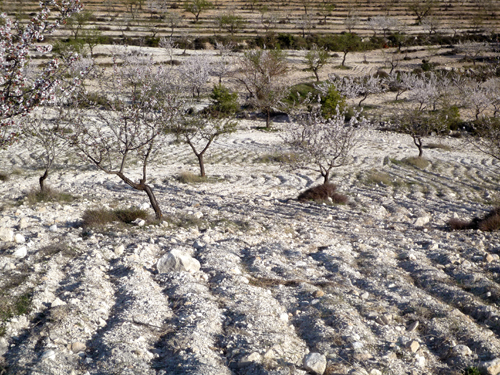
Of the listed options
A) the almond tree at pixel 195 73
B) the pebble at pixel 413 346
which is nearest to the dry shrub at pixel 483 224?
the pebble at pixel 413 346

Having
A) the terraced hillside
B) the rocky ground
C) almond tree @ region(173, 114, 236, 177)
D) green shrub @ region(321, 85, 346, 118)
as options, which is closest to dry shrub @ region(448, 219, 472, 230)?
the rocky ground

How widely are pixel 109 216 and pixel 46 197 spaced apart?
2.88 m

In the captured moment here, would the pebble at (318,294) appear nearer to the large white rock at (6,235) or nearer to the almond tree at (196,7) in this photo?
the large white rock at (6,235)

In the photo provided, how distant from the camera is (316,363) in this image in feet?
12.7

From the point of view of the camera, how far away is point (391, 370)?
399cm

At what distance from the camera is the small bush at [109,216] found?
26.1ft

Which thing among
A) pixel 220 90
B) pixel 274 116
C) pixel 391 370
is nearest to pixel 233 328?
pixel 391 370

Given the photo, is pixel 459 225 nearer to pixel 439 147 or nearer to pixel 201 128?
pixel 201 128

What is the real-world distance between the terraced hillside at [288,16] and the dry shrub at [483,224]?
54.9 m

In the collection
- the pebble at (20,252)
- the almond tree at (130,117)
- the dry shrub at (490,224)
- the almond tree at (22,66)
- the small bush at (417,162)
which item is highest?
the almond tree at (22,66)

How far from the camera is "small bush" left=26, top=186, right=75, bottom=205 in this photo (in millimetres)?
9953

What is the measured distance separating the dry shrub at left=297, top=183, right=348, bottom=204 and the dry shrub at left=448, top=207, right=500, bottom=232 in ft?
9.60

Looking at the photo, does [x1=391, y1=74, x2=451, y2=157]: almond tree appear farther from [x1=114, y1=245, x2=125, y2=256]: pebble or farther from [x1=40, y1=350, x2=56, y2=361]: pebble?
[x1=40, y1=350, x2=56, y2=361]: pebble

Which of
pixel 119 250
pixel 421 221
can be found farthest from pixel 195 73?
pixel 119 250
